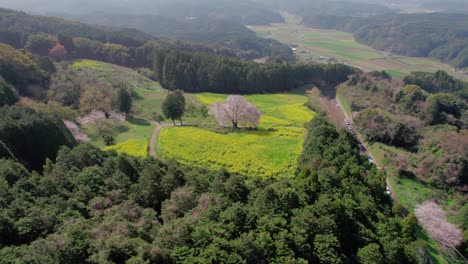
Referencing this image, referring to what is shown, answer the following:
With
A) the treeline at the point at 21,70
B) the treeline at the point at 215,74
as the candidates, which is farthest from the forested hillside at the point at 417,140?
the treeline at the point at 21,70

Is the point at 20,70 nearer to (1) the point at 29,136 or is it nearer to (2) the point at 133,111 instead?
(2) the point at 133,111

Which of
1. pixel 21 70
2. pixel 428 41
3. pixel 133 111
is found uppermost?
pixel 428 41

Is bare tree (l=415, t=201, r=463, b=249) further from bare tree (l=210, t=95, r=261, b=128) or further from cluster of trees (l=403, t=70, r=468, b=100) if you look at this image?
cluster of trees (l=403, t=70, r=468, b=100)

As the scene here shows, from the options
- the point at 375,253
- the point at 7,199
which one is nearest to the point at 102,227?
the point at 7,199

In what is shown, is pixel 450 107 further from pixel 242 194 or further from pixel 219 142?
pixel 242 194

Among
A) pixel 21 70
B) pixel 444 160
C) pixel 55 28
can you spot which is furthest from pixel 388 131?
pixel 55 28

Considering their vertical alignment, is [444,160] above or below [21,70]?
below
